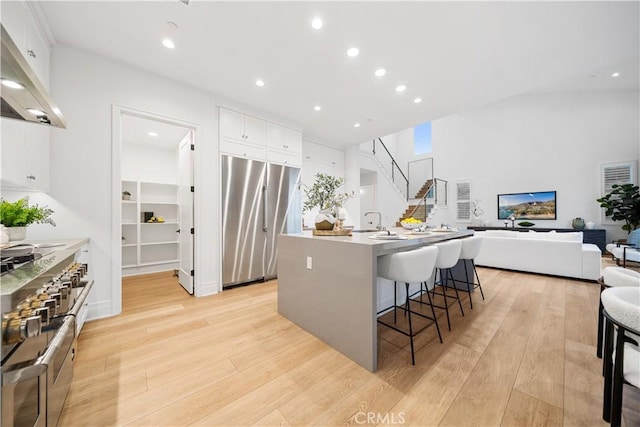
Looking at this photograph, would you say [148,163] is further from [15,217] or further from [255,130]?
[15,217]

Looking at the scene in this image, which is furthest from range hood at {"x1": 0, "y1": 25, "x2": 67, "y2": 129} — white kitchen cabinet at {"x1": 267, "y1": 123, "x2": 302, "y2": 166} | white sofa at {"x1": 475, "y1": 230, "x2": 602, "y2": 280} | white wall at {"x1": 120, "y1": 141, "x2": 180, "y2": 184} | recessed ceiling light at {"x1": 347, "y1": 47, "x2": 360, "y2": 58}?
white sofa at {"x1": 475, "y1": 230, "x2": 602, "y2": 280}

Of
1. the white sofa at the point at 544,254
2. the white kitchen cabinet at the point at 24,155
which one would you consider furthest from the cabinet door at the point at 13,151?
the white sofa at the point at 544,254

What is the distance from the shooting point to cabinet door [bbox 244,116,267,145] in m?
3.81

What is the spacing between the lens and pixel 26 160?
1.85 m

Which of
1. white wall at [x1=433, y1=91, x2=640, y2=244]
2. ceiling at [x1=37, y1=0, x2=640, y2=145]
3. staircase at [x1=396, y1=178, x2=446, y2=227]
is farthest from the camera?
staircase at [x1=396, y1=178, x2=446, y2=227]

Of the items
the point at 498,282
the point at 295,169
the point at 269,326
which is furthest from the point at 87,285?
the point at 498,282

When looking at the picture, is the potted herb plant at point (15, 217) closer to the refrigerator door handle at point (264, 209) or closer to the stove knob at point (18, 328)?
the stove knob at point (18, 328)

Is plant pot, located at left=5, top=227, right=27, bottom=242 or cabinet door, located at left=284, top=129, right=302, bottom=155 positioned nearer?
plant pot, located at left=5, top=227, right=27, bottom=242

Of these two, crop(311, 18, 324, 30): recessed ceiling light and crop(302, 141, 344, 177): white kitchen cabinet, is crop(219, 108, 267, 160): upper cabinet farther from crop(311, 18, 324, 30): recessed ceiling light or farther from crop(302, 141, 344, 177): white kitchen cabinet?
crop(311, 18, 324, 30): recessed ceiling light

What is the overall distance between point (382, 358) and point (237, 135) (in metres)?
3.50

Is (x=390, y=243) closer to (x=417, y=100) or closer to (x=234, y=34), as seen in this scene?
(x=234, y=34)

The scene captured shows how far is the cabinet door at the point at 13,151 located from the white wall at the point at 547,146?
10.3 m

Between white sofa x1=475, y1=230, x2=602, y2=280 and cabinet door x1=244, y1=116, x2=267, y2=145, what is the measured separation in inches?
187

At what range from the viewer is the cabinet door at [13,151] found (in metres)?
1.55
